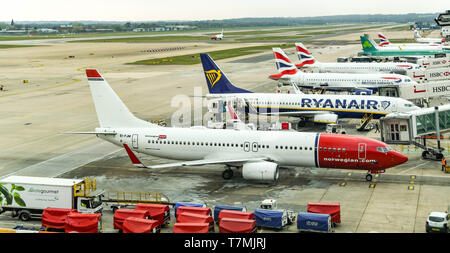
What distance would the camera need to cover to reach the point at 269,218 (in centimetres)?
3159

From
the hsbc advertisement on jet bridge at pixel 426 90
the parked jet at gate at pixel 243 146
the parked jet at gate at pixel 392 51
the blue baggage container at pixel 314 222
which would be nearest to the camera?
the blue baggage container at pixel 314 222

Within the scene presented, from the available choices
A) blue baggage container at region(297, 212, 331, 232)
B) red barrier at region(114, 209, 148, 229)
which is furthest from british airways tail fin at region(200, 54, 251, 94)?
blue baggage container at region(297, 212, 331, 232)

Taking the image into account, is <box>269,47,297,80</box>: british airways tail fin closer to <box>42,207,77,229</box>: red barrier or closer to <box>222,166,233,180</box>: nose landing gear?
<box>222,166,233,180</box>: nose landing gear

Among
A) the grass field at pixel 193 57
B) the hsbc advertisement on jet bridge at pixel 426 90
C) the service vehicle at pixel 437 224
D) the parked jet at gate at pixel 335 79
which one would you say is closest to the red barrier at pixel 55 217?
the service vehicle at pixel 437 224

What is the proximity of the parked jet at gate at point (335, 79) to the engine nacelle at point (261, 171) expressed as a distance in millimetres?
45610

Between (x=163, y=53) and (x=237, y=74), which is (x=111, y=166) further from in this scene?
(x=163, y=53)

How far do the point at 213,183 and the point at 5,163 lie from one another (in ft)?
68.1

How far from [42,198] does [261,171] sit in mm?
16034

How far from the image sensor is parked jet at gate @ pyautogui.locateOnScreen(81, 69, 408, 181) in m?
40.6

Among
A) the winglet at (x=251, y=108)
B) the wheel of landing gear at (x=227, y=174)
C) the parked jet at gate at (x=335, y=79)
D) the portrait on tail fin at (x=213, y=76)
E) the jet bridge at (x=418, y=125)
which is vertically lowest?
the wheel of landing gear at (x=227, y=174)

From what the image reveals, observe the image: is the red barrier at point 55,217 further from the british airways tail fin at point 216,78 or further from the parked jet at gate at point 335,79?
the parked jet at gate at point 335,79

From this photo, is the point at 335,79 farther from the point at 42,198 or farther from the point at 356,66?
the point at 42,198

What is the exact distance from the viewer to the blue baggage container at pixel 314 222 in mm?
30609

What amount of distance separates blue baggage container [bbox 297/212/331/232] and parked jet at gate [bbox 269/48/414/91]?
54.0 meters
